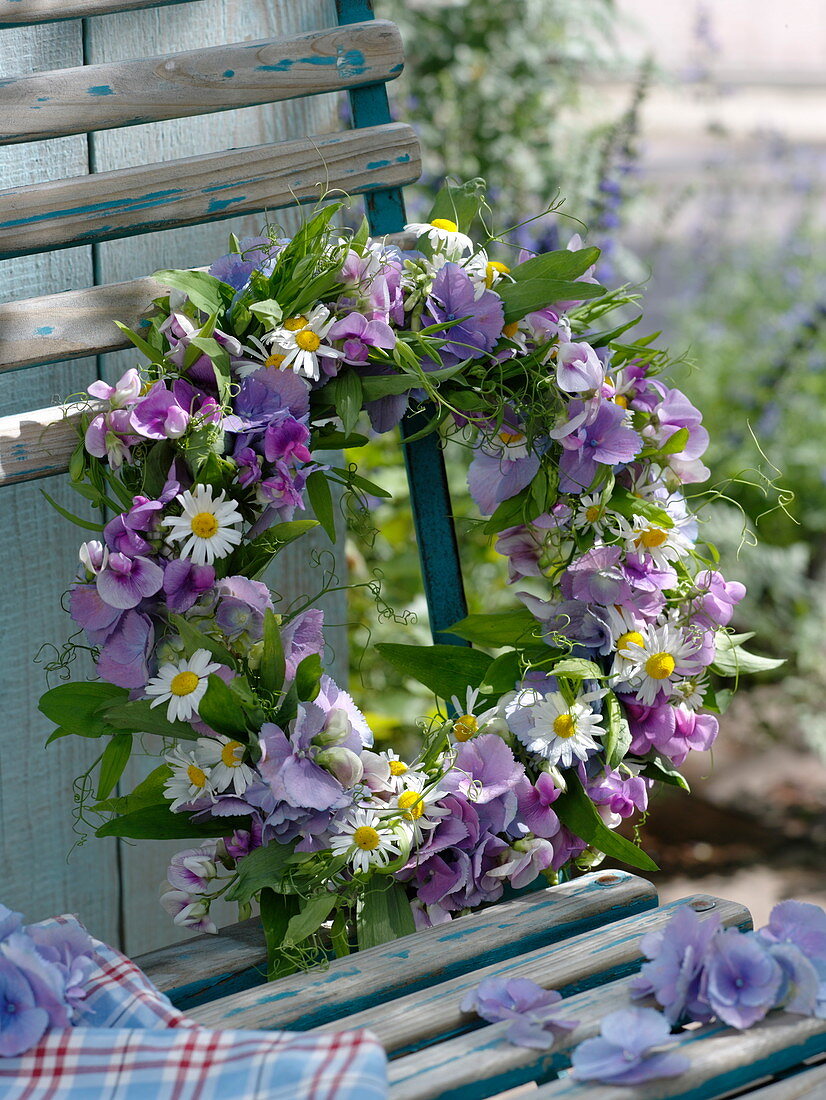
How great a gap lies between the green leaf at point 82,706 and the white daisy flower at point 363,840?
23cm

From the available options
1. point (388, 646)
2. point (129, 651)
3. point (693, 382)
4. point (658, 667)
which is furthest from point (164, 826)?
point (693, 382)

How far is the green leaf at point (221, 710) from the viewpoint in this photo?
977 millimetres

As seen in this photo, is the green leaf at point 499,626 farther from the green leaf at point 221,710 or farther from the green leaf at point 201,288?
the green leaf at point 201,288

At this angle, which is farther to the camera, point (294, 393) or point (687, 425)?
point (687, 425)

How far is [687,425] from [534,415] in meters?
0.18

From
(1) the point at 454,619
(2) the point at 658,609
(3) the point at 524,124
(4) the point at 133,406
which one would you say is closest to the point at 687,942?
(2) the point at 658,609

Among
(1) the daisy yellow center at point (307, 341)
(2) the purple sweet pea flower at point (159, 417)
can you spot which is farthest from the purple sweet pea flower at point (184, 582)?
(1) the daisy yellow center at point (307, 341)

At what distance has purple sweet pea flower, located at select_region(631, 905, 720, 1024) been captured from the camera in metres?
0.87

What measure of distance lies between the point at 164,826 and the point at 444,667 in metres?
0.33

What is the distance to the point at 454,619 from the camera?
1308mm

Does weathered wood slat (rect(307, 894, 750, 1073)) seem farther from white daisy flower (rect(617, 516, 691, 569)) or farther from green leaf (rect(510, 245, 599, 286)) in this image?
green leaf (rect(510, 245, 599, 286))

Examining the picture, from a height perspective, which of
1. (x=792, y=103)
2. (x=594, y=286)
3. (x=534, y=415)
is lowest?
(x=792, y=103)

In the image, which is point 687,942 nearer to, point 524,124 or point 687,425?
point 687,425

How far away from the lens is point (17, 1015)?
32.7 inches
